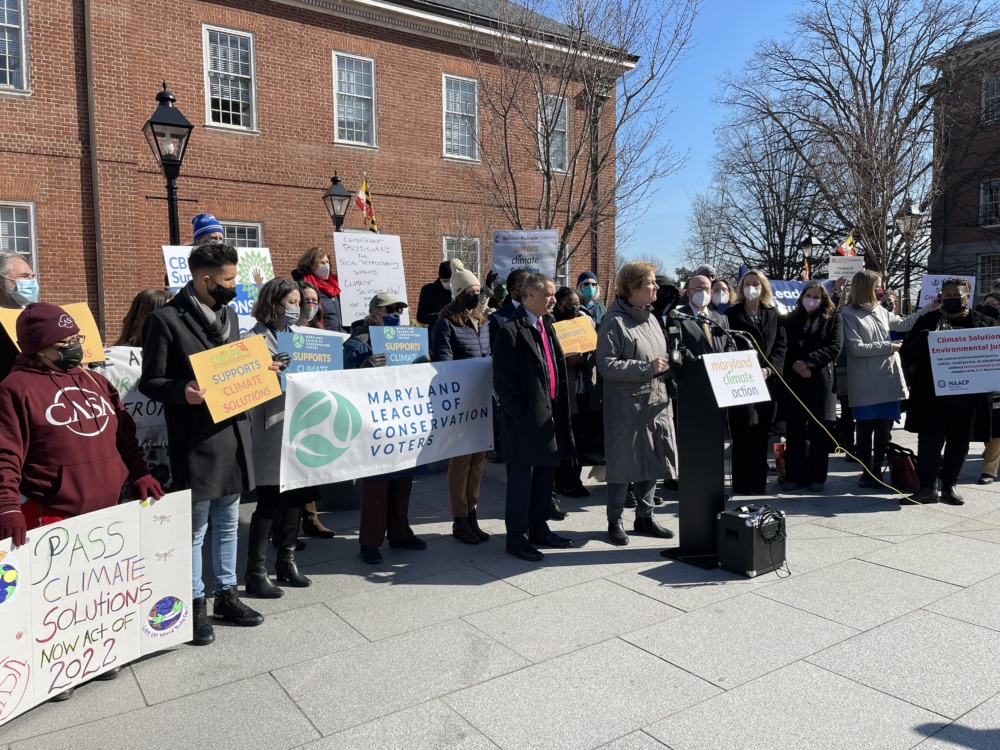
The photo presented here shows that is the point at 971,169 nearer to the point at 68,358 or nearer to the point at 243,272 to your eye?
the point at 243,272

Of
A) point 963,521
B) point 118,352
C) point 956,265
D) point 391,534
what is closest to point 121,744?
point 391,534

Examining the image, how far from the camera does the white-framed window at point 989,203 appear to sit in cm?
2902

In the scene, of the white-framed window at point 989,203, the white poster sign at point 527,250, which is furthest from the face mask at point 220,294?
the white-framed window at point 989,203

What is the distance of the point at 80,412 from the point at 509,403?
2700 millimetres

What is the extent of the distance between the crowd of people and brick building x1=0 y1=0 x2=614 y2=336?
25.6ft

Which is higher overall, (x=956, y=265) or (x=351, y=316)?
(x=956, y=265)

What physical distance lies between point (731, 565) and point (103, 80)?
1476 centimetres

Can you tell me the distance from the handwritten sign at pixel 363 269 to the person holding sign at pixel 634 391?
135 inches

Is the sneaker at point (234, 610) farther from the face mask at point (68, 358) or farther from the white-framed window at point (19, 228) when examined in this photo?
the white-framed window at point (19, 228)

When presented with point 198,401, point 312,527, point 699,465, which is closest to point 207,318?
point 198,401

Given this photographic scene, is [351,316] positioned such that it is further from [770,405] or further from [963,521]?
[963,521]

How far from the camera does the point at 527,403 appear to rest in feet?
17.4

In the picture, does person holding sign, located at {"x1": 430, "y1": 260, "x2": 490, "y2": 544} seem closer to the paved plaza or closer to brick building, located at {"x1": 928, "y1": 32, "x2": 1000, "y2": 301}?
the paved plaza

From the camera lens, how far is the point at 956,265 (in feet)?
99.5
